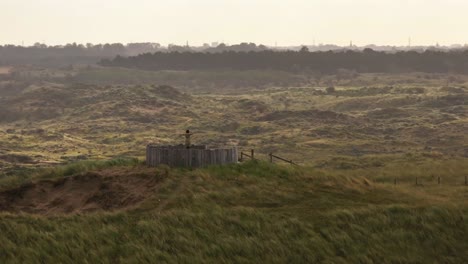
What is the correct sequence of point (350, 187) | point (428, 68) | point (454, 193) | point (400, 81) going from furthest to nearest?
1. point (428, 68)
2. point (400, 81)
3. point (454, 193)
4. point (350, 187)

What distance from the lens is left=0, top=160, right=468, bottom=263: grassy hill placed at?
21969mm

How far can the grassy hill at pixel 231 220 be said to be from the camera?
21969 millimetres

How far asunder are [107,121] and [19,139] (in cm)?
1906

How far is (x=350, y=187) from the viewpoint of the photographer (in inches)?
1121

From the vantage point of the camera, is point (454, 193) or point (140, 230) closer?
point (140, 230)

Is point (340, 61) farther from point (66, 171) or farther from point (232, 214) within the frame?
point (232, 214)

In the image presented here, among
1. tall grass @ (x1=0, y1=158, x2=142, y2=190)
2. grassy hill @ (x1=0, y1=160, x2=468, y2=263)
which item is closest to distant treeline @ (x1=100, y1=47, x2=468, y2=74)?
tall grass @ (x1=0, y1=158, x2=142, y2=190)

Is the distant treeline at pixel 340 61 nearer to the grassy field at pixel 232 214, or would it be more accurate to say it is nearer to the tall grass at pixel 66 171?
the grassy field at pixel 232 214

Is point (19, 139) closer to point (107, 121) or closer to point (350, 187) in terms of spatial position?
point (107, 121)

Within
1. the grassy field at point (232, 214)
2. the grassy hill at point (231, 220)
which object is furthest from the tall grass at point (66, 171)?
the grassy hill at point (231, 220)

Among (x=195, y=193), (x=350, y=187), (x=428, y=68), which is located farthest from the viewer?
(x=428, y=68)

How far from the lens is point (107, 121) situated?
3799 inches

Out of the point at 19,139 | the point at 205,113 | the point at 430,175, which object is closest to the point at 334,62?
the point at 205,113

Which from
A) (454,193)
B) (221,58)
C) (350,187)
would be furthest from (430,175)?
(221,58)
